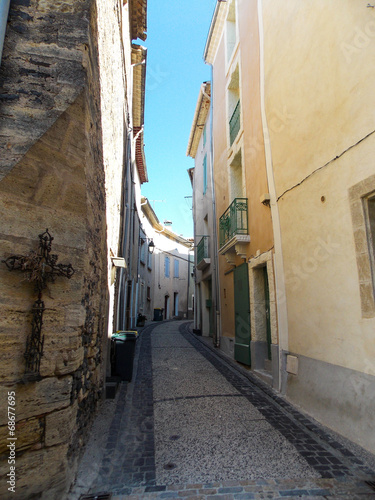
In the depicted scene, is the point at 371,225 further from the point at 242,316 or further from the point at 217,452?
the point at 242,316

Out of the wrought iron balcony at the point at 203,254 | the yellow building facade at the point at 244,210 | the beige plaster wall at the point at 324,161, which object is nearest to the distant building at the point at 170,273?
the wrought iron balcony at the point at 203,254

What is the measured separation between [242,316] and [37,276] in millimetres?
5569

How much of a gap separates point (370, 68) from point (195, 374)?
17.9ft

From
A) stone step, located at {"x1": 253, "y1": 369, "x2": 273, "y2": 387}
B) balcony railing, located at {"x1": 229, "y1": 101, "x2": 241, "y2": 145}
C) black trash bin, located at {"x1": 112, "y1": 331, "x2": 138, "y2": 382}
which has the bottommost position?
stone step, located at {"x1": 253, "y1": 369, "x2": 273, "y2": 387}

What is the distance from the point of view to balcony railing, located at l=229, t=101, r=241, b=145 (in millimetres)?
8366

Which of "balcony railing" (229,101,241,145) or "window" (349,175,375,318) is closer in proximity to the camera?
"window" (349,175,375,318)

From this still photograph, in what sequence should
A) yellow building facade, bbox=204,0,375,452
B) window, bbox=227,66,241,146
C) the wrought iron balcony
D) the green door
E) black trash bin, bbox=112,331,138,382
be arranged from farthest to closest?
1. the wrought iron balcony
2. window, bbox=227,66,241,146
3. the green door
4. black trash bin, bbox=112,331,138,382
5. yellow building facade, bbox=204,0,375,452

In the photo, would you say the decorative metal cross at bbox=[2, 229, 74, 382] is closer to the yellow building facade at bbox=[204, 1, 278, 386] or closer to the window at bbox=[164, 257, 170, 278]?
the yellow building facade at bbox=[204, 1, 278, 386]

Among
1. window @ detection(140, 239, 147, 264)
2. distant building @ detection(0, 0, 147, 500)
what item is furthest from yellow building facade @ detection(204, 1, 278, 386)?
window @ detection(140, 239, 147, 264)

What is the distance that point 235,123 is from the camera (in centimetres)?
865

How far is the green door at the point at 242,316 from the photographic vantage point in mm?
6867

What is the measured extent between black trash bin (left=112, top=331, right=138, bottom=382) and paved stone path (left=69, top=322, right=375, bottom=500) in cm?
35

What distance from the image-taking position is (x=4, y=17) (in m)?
2.78

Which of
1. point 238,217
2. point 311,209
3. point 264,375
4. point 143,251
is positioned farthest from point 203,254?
point 311,209
